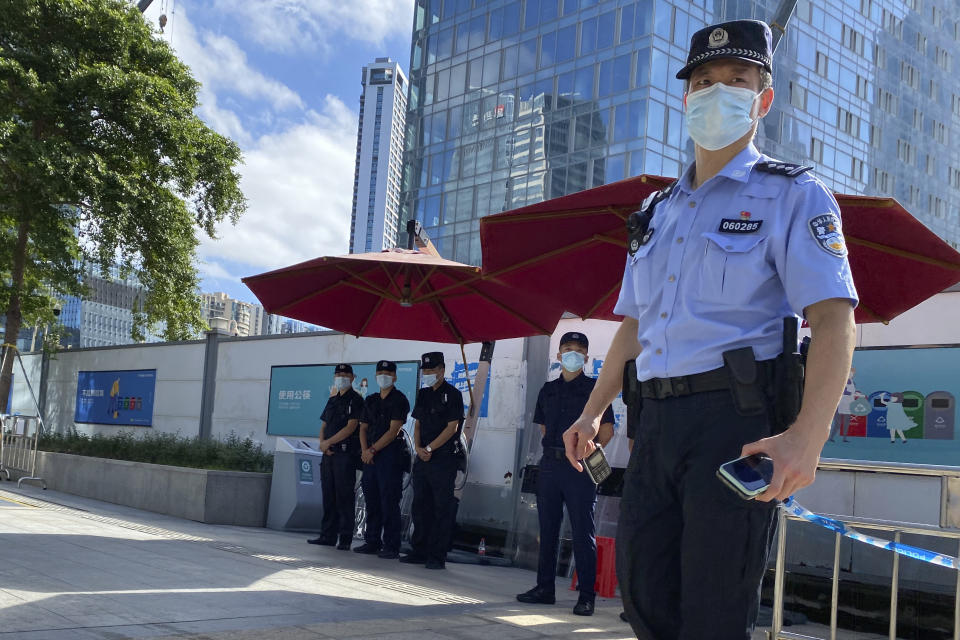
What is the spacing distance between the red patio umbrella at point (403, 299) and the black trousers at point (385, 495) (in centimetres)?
137

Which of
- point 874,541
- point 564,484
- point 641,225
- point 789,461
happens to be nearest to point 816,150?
point 564,484

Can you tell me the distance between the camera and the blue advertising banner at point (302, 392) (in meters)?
12.3

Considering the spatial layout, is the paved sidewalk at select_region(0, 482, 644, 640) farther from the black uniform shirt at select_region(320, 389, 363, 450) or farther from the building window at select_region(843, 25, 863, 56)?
the building window at select_region(843, 25, 863, 56)

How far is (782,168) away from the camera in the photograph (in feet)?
8.19

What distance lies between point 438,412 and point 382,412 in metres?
0.95

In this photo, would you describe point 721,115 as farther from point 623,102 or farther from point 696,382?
point 623,102

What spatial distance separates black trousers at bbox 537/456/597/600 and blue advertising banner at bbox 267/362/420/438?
4805mm

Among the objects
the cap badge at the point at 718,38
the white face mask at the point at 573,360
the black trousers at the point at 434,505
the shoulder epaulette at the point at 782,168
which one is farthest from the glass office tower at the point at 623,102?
the shoulder epaulette at the point at 782,168

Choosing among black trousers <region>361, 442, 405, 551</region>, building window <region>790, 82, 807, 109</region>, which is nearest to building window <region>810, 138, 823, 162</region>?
building window <region>790, 82, 807, 109</region>

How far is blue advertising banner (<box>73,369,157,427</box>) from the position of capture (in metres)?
16.7

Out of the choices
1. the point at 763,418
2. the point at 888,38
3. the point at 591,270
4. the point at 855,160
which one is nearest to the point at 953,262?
the point at 591,270

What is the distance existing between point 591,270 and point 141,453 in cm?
919

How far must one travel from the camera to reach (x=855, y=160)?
168ft

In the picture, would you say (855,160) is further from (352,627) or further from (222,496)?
(352,627)
